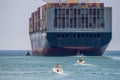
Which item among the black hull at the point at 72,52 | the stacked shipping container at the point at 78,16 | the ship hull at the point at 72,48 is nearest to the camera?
the ship hull at the point at 72,48

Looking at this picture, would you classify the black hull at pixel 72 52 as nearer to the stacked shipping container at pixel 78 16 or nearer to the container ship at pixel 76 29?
the container ship at pixel 76 29

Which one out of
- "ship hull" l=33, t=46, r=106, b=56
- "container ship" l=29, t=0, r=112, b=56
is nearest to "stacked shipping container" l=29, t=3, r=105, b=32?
"container ship" l=29, t=0, r=112, b=56

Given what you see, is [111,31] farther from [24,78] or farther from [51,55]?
[24,78]

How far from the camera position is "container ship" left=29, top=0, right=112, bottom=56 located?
180125 millimetres

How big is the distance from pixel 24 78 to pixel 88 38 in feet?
285

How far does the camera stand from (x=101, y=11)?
610 ft

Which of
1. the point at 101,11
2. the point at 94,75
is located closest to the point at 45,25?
the point at 101,11

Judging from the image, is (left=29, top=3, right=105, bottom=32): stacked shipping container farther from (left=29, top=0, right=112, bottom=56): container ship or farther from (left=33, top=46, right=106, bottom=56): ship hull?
(left=33, top=46, right=106, bottom=56): ship hull

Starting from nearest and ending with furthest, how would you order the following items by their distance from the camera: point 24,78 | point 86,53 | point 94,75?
point 24,78 < point 94,75 < point 86,53

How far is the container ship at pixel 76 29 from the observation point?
180125 millimetres

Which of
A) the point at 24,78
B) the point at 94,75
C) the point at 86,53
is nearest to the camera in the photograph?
the point at 24,78

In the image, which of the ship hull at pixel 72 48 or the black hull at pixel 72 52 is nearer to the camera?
the ship hull at pixel 72 48

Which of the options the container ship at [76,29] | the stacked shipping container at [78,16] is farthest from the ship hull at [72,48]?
the stacked shipping container at [78,16]

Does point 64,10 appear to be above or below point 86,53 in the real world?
above
